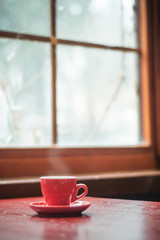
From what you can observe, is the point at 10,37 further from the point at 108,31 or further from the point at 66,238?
the point at 66,238

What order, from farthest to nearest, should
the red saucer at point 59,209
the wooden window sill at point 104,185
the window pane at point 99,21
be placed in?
the window pane at point 99,21
the wooden window sill at point 104,185
the red saucer at point 59,209

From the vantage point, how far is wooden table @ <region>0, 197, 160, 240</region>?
777 mm

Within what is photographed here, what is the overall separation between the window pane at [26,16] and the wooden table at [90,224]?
46.6 inches

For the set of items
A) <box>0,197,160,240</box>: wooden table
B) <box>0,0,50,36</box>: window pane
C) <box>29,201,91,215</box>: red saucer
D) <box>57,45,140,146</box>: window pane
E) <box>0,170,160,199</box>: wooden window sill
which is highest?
<box>0,0,50,36</box>: window pane

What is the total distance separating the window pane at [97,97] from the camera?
2262 mm

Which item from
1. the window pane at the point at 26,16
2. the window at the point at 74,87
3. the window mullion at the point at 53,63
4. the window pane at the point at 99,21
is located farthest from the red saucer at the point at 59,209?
the window pane at the point at 99,21

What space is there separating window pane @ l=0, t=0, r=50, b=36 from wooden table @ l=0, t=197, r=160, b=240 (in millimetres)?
1183

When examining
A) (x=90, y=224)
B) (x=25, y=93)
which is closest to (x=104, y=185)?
(x=25, y=93)

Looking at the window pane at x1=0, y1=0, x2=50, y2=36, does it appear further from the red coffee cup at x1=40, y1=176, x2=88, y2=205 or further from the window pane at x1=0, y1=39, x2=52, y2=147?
the red coffee cup at x1=40, y1=176, x2=88, y2=205

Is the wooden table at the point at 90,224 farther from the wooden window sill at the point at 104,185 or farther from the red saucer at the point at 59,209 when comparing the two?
the wooden window sill at the point at 104,185

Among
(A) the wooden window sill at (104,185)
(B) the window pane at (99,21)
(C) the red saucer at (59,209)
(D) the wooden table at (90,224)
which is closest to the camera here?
(D) the wooden table at (90,224)

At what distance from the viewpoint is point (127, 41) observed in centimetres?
251

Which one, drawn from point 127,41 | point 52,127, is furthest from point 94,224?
point 127,41

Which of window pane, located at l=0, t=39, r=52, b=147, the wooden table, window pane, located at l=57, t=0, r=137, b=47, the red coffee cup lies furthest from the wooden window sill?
window pane, located at l=57, t=0, r=137, b=47
